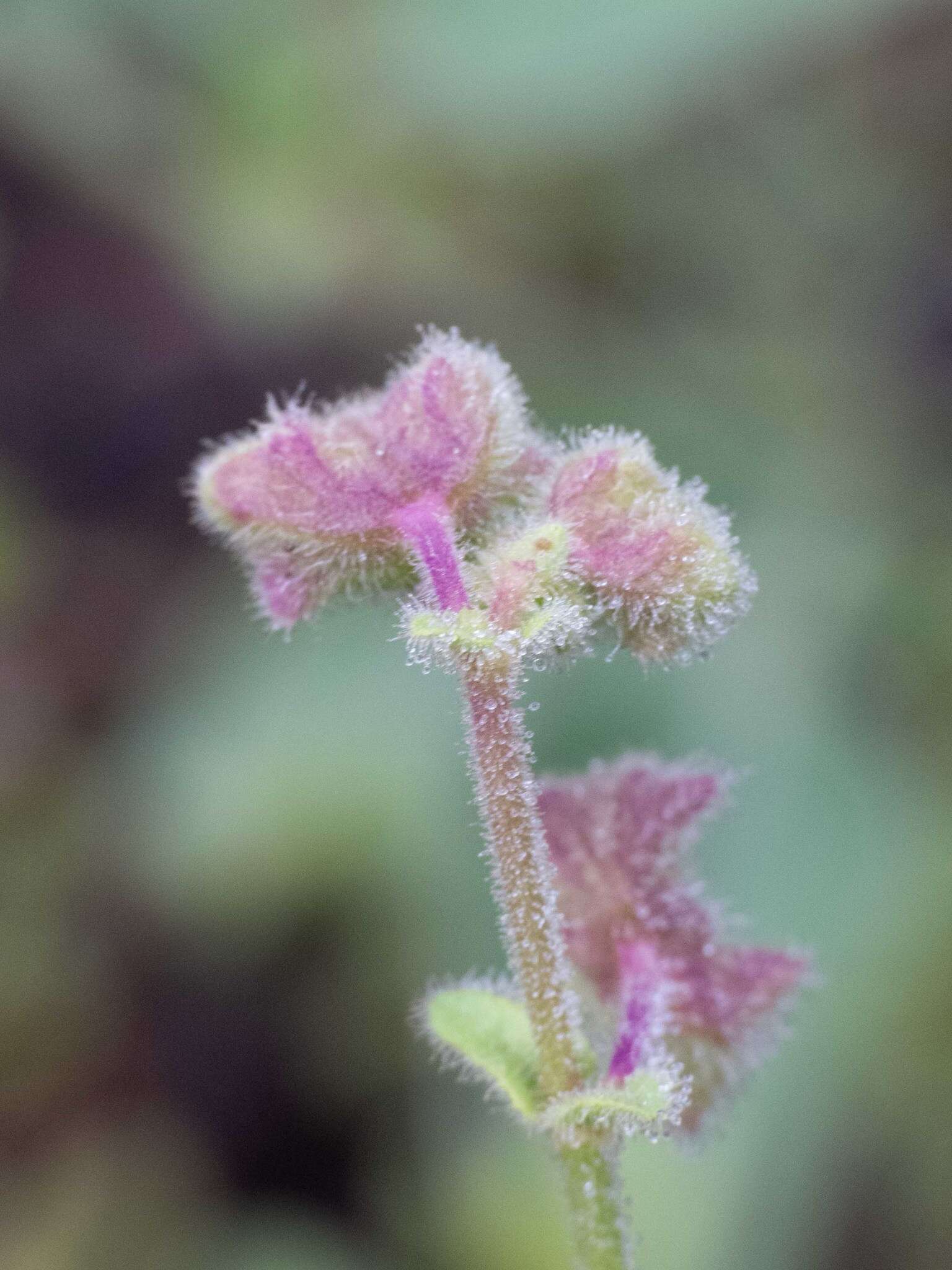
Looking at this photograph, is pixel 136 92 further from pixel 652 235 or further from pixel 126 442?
pixel 652 235

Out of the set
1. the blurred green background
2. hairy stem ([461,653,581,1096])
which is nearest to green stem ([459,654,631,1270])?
hairy stem ([461,653,581,1096])

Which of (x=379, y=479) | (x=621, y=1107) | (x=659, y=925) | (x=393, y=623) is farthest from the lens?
(x=393, y=623)

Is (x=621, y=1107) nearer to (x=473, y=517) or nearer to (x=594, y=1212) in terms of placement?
(x=594, y=1212)

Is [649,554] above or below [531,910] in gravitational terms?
above

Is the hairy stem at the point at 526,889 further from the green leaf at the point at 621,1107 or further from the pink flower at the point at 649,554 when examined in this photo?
the pink flower at the point at 649,554

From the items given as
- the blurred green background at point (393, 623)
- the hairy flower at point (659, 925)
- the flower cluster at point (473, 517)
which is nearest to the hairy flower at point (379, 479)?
the flower cluster at point (473, 517)

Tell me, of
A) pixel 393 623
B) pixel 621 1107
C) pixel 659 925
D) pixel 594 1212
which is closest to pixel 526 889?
pixel 621 1107

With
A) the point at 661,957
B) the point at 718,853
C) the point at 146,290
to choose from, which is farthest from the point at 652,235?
the point at 661,957

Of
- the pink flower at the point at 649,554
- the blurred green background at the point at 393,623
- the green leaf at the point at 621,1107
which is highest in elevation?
the blurred green background at the point at 393,623
